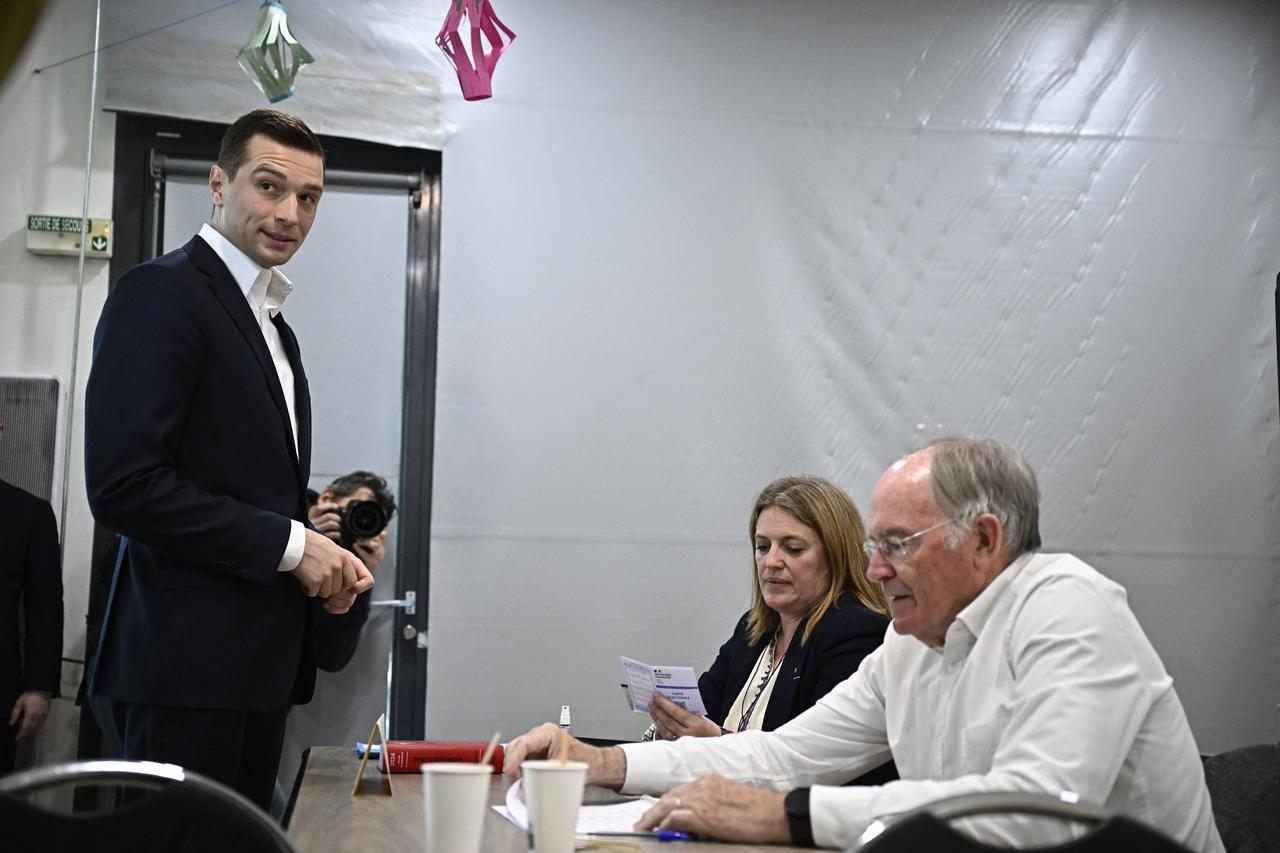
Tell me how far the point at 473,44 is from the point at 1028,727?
255 cm

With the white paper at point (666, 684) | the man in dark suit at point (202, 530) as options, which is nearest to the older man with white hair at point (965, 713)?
the white paper at point (666, 684)

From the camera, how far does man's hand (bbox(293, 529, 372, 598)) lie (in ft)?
6.48

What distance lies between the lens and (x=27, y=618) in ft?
11.6

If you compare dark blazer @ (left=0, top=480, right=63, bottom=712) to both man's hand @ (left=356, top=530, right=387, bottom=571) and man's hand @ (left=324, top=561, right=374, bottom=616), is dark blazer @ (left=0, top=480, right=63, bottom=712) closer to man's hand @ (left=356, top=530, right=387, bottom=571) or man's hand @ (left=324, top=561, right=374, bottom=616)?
man's hand @ (left=356, top=530, right=387, bottom=571)

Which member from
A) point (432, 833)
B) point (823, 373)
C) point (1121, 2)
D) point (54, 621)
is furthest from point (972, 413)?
point (432, 833)

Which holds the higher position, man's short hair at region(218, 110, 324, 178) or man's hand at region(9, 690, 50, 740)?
man's short hair at region(218, 110, 324, 178)

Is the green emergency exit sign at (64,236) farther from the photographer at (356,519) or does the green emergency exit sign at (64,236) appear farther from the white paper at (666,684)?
the white paper at (666,684)

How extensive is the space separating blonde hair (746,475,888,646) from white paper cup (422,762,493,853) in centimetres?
153

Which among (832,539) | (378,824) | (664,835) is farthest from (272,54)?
(664,835)

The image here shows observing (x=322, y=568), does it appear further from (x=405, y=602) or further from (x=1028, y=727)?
(x=405, y=602)

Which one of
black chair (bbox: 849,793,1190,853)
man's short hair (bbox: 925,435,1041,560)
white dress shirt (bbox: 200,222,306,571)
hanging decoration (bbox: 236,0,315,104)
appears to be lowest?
black chair (bbox: 849,793,1190,853)

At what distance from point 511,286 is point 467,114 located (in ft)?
1.85

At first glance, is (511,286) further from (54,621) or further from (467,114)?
(54,621)

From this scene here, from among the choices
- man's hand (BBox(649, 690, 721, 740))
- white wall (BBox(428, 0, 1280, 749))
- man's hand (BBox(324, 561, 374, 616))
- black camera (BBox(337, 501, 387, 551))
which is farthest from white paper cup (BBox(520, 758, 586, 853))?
white wall (BBox(428, 0, 1280, 749))
